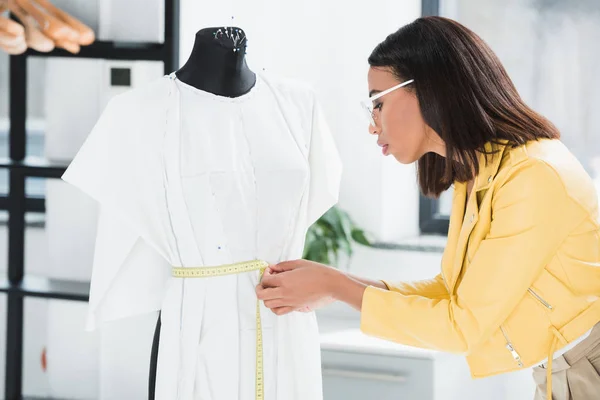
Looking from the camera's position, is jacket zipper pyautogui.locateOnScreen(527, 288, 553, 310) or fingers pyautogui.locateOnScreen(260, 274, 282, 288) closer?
jacket zipper pyautogui.locateOnScreen(527, 288, 553, 310)

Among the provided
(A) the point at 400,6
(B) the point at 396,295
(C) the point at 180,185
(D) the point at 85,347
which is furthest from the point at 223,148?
(A) the point at 400,6

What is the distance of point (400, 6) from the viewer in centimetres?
328

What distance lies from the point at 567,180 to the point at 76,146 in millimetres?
1754

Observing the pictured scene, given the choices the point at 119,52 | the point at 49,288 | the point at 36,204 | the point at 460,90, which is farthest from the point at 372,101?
the point at 36,204

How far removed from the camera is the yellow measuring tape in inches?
68.0

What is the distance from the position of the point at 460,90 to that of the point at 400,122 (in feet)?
0.47

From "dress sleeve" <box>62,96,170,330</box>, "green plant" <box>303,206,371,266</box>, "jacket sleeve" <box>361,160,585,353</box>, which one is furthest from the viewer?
"green plant" <box>303,206,371,266</box>

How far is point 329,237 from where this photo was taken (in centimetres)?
314

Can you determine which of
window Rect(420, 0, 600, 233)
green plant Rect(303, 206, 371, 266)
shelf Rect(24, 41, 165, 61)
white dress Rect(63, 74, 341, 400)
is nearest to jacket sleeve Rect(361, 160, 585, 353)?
white dress Rect(63, 74, 341, 400)

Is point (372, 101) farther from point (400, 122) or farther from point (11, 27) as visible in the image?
point (11, 27)

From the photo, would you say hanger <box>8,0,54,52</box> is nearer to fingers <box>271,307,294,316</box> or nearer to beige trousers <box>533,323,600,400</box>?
fingers <box>271,307,294,316</box>

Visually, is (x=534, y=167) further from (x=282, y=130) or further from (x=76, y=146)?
(x=76, y=146)

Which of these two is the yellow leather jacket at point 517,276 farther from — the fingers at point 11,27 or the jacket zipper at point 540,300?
the fingers at point 11,27

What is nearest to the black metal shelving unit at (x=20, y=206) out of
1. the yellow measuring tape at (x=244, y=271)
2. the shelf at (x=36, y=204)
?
the shelf at (x=36, y=204)
